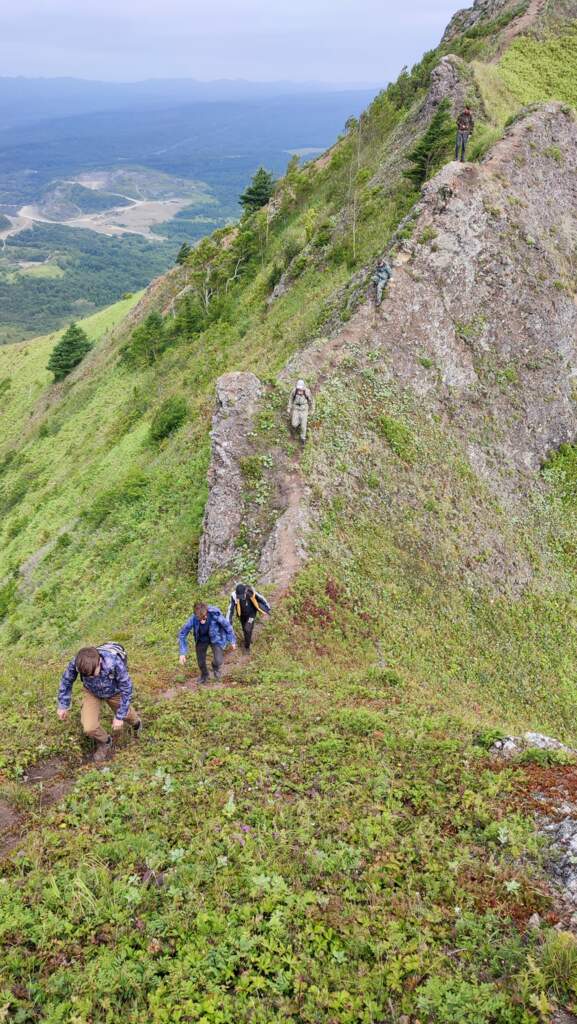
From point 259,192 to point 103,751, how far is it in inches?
2923

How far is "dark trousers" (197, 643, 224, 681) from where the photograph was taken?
44.8ft

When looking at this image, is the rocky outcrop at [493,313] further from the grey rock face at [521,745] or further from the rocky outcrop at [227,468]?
the grey rock face at [521,745]

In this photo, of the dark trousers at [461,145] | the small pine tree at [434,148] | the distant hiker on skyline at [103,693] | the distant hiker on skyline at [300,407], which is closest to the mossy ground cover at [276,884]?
the distant hiker on skyline at [103,693]

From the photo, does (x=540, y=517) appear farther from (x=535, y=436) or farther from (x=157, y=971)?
(x=157, y=971)

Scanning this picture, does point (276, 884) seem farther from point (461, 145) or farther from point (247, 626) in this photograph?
point (461, 145)

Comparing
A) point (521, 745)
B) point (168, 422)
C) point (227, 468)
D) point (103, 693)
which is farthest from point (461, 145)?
point (103, 693)

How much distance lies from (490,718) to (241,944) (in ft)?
34.8

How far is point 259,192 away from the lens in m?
69.9

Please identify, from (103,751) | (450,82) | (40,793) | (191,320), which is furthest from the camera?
(191,320)

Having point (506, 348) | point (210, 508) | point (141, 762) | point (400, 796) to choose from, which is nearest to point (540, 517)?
point (506, 348)

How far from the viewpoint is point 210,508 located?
20781mm

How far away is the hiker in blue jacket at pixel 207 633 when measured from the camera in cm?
1320

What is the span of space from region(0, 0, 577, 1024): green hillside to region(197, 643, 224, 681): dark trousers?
56 cm

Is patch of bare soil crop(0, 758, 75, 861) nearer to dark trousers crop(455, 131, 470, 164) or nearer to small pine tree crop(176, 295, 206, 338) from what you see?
dark trousers crop(455, 131, 470, 164)
